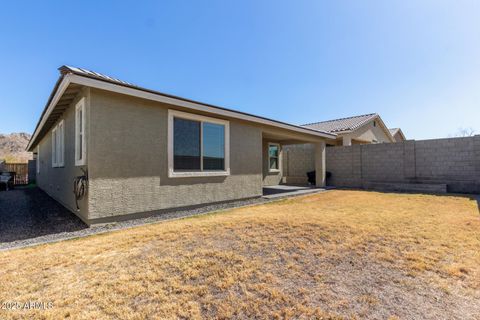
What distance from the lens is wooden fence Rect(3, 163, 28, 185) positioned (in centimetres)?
1880

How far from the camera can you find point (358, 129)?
16.1m

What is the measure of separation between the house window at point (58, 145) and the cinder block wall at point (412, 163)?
13812mm

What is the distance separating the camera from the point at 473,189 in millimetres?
10148

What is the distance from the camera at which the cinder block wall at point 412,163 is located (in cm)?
1030

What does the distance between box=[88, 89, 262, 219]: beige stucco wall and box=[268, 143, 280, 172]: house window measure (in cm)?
799

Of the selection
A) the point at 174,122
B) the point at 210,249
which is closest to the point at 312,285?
the point at 210,249

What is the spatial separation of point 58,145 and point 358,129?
58.0ft

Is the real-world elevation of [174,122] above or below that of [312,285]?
above

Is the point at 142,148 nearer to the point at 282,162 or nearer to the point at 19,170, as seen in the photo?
the point at 282,162

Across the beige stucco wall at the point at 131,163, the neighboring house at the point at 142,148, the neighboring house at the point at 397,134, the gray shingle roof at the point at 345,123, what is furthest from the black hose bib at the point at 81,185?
the neighboring house at the point at 397,134

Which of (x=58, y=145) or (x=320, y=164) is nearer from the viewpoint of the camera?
(x=58, y=145)

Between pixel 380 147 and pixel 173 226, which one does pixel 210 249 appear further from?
pixel 380 147

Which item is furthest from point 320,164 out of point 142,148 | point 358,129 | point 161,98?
point 142,148

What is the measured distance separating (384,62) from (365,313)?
12734 mm
